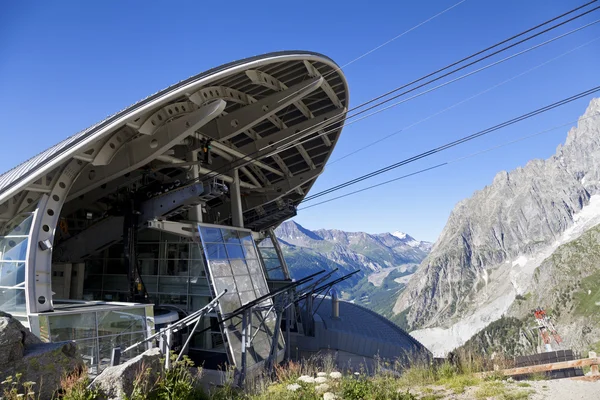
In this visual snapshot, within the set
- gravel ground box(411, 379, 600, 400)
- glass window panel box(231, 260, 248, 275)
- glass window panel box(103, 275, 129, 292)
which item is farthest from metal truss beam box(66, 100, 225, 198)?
gravel ground box(411, 379, 600, 400)

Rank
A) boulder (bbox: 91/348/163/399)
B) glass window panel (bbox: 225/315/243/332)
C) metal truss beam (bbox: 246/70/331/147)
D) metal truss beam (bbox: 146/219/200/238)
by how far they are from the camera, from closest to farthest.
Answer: boulder (bbox: 91/348/163/399) → glass window panel (bbox: 225/315/243/332) → metal truss beam (bbox: 246/70/331/147) → metal truss beam (bbox: 146/219/200/238)

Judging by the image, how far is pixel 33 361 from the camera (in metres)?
7.63

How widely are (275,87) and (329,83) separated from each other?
3.85 meters

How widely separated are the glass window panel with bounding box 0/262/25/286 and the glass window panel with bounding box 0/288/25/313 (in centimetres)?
30

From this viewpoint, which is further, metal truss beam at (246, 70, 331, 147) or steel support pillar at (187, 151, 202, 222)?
steel support pillar at (187, 151, 202, 222)

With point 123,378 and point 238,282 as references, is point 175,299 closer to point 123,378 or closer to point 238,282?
point 238,282

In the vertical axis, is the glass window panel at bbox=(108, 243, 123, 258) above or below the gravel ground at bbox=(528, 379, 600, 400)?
above

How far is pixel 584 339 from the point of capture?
466 ft

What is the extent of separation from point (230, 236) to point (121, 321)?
977cm

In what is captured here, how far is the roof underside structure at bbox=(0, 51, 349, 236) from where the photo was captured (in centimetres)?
1642

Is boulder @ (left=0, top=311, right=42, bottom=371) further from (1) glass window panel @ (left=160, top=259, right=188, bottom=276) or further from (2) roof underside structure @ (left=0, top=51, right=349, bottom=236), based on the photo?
(1) glass window panel @ (left=160, top=259, right=188, bottom=276)

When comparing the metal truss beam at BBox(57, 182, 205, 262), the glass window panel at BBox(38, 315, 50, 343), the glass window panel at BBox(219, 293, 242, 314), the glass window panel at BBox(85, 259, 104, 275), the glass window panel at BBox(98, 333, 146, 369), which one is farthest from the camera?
the glass window panel at BBox(85, 259, 104, 275)

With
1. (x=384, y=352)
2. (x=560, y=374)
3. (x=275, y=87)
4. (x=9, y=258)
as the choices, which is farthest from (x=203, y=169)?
(x=560, y=374)

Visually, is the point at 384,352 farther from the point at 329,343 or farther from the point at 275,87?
the point at 275,87
